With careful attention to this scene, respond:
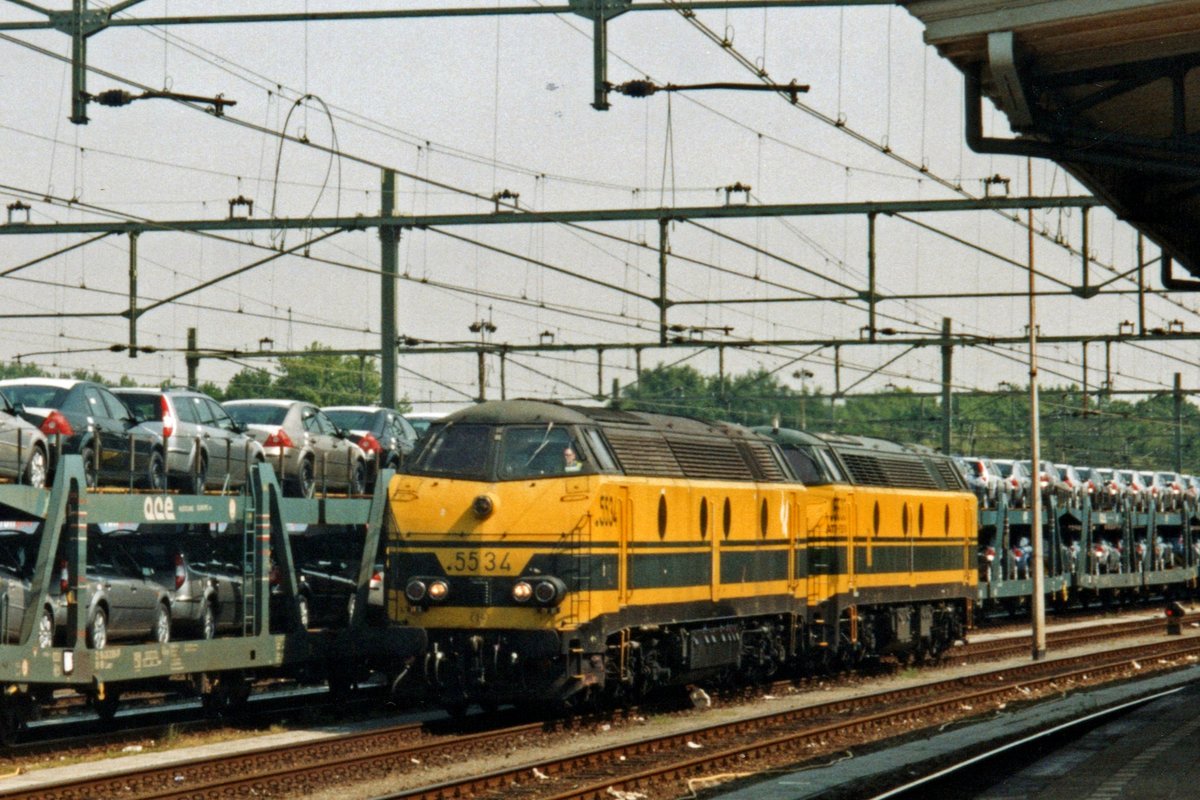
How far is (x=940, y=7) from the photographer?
37.7 feet

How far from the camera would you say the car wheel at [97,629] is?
19.3 m

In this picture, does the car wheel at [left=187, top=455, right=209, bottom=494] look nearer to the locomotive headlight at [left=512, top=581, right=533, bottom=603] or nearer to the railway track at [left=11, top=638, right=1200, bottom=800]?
the railway track at [left=11, top=638, right=1200, bottom=800]

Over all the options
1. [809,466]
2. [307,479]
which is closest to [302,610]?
[307,479]

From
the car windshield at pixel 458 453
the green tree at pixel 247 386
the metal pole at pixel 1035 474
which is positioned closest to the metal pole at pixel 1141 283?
the metal pole at pixel 1035 474

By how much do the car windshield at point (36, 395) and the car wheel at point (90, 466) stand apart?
56 cm

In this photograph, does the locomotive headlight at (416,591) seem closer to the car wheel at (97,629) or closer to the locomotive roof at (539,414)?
the locomotive roof at (539,414)

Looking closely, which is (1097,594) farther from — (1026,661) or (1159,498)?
(1026,661)

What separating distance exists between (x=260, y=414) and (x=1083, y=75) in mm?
14942

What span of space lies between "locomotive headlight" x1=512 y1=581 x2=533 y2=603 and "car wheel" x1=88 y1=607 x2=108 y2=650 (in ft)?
14.1

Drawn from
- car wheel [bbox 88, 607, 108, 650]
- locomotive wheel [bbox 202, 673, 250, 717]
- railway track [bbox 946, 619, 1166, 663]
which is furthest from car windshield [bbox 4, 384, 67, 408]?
railway track [bbox 946, 619, 1166, 663]

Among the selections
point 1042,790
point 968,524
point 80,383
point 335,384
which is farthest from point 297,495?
point 335,384

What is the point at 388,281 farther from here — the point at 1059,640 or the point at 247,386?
the point at 247,386

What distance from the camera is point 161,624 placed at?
2084cm

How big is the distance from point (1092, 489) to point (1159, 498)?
836 centimetres
